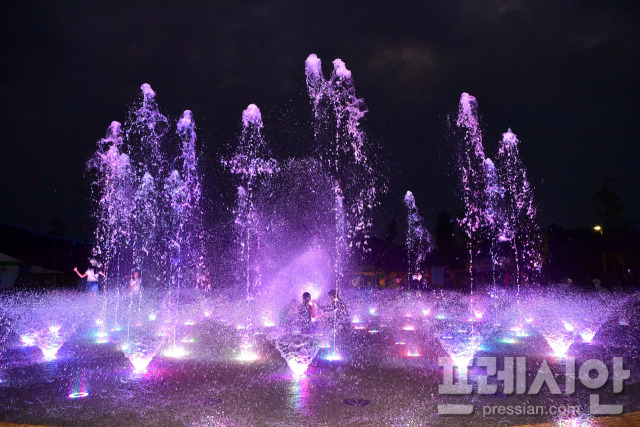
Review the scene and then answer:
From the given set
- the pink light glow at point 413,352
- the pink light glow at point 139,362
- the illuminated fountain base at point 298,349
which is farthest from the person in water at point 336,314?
the pink light glow at point 139,362

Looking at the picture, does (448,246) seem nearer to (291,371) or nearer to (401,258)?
(401,258)

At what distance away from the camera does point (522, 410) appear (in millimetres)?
6176

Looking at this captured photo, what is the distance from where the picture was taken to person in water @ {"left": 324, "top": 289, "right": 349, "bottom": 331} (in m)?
15.0

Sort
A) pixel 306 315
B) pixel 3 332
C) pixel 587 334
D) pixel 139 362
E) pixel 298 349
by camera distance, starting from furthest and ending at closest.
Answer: pixel 3 332 < pixel 306 315 < pixel 587 334 < pixel 139 362 < pixel 298 349

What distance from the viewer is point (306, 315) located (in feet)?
42.5

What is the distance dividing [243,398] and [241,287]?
29.7 metres

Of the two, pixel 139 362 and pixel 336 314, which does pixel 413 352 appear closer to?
pixel 336 314

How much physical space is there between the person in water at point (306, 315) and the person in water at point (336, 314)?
56.8 inches

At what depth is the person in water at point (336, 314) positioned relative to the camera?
1498cm

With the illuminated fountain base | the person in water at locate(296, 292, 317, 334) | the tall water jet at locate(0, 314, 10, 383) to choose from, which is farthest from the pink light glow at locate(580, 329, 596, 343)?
the tall water jet at locate(0, 314, 10, 383)

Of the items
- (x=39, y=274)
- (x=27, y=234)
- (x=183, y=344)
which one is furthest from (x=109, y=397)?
(x=27, y=234)

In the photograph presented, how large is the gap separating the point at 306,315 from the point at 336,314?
8.94ft

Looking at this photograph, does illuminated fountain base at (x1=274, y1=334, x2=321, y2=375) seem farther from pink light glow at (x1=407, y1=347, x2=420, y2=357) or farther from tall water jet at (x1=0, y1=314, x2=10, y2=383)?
tall water jet at (x1=0, y1=314, x2=10, y2=383)

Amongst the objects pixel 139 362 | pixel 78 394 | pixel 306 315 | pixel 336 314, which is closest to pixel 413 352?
pixel 306 315
